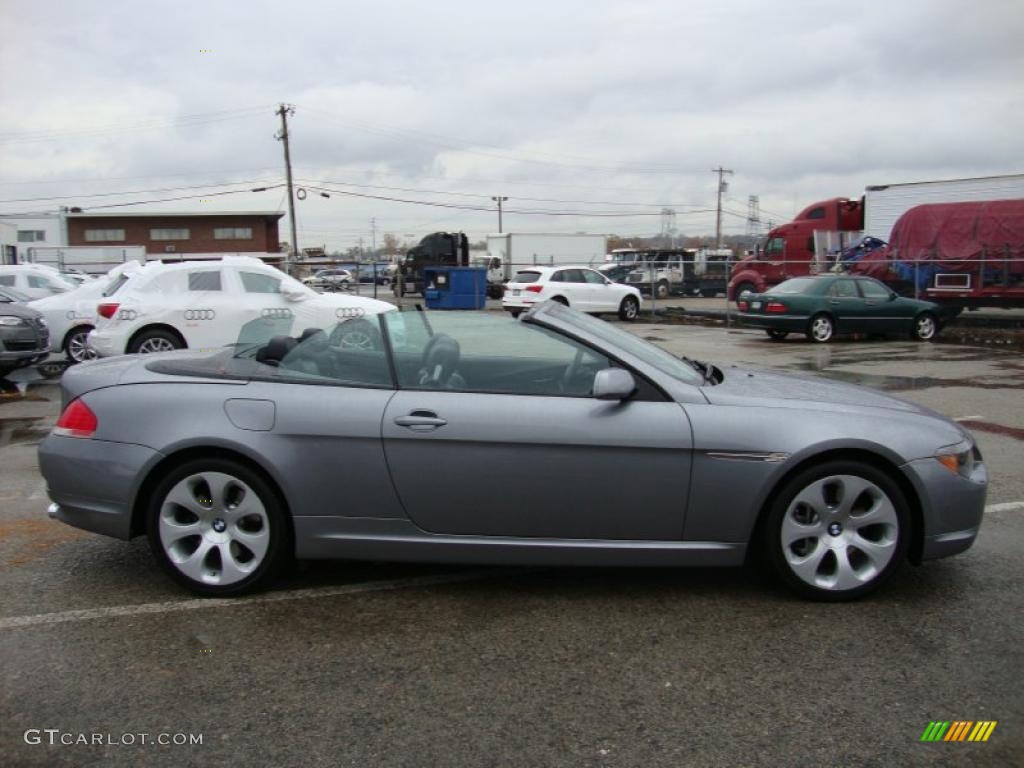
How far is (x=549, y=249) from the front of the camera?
44.6 metres

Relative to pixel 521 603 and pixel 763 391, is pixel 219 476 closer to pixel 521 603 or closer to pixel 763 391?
pixel 521 603

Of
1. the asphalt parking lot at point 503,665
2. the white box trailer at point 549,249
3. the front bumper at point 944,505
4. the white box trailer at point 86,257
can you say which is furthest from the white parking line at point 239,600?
the white box trailer at point 549,249

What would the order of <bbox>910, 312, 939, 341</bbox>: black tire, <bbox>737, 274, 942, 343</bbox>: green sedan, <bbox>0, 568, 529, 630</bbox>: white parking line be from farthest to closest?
<bbox>910, 312, 939, 341</bbox>: black tire → <bbox>737, 274, 942, 343</bbox>: green sedan → <bbox>0, 568, 529, 630</bbox>: white parking line

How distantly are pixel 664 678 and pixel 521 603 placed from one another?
0.87 meters

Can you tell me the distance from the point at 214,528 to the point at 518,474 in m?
1.43

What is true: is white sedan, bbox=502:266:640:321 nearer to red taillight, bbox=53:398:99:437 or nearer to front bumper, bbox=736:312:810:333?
front bumper, bbox=736:312:810:333

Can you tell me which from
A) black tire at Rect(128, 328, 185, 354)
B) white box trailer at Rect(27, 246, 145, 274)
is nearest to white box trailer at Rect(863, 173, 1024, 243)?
black tire at Rect(128, 328, 185, 354)

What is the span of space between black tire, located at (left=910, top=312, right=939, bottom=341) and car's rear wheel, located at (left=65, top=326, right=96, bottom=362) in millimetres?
15563

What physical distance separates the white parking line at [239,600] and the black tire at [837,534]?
4.28ft

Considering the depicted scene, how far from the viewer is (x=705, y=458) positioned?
3.70 meters

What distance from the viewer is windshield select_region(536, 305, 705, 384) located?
4055 mm

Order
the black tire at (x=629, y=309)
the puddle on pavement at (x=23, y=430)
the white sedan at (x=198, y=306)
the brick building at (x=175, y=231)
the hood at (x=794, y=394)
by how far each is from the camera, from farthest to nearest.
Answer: the brick building at (x=175, y=231)
the black tire at (x=629, y=309)
the white sedan at (x=198, y=306)
the puddle on pavement at (x=23, y=430)
the hood at (x=794, y=394)

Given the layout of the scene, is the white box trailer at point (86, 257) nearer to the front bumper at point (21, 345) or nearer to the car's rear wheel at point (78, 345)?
the car's rear wheel at point (78, 345)

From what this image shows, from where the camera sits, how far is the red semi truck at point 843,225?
75.9 ft
